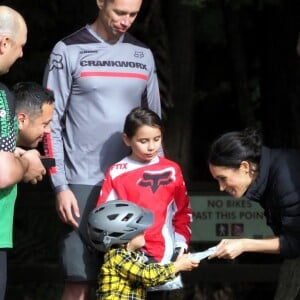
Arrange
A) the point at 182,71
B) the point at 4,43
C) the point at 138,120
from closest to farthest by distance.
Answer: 1. the point at 4,43
2. the point at 138,120
3. the point at 182,71

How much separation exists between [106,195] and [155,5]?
276cm

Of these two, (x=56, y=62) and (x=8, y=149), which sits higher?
(x=56, y=62)

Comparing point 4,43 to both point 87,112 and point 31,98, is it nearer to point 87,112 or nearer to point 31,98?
point 31,98

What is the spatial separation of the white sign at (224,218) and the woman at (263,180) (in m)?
2.20

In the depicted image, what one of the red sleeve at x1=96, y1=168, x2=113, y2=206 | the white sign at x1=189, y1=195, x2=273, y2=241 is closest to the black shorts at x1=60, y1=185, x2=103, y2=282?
the red sleeve at x1=96, y1=168, x2=113, y2=206

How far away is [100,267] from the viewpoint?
5.73m

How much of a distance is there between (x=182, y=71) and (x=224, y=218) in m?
1.22

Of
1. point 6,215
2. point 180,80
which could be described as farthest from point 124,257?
point 180,80

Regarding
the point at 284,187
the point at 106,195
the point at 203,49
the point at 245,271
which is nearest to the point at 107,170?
the point at 106,195

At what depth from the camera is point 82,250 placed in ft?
18.7

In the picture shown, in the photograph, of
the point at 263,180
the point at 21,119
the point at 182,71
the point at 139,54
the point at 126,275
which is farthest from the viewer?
the point at 182,71

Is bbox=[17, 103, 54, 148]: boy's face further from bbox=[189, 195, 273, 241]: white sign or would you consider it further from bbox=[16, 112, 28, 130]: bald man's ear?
bbox=[189, 195, 273, 241]: white sign

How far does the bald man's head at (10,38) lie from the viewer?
15.4ft

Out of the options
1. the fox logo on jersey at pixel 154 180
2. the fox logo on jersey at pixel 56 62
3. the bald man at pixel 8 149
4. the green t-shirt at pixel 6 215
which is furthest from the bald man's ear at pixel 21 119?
the fox logo on jersey at pixel 154 180
